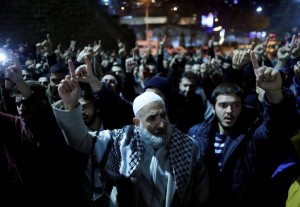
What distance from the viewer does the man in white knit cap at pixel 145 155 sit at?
2.44m

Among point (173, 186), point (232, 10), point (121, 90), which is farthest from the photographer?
point (232, 10)

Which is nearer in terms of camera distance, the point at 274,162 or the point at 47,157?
the point at 47,157

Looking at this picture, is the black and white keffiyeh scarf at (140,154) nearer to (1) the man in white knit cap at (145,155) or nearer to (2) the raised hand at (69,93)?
(1) the man in white knit cap at (145,155)

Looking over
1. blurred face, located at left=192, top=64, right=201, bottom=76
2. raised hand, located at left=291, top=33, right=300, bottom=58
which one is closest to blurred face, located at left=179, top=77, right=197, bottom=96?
blurred face, located at left=192, top=64, right=201, bottom=76

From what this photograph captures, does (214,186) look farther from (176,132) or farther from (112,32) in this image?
(112,32)

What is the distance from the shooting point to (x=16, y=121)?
2658mm

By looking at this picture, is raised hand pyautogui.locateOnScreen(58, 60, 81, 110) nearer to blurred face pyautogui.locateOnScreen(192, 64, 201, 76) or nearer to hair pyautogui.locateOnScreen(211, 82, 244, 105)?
hair pyautogui.locateOnScreen(211, 82, 244, 105)

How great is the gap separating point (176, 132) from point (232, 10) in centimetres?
2976

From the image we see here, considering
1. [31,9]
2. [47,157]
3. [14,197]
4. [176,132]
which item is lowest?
[14,197]

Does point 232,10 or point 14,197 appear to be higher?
point 232,10

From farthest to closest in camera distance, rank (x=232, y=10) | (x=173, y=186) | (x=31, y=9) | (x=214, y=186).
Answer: (x=232, y=10) < (x=31, y=9) < (x=214, y=186) < (x=173, y=186)

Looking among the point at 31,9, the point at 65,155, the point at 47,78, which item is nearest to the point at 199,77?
the point at 47,78

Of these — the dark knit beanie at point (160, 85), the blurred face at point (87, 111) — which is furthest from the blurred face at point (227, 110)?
the blurred face at point (87, 111)

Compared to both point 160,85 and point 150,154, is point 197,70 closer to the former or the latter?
point 160,85
